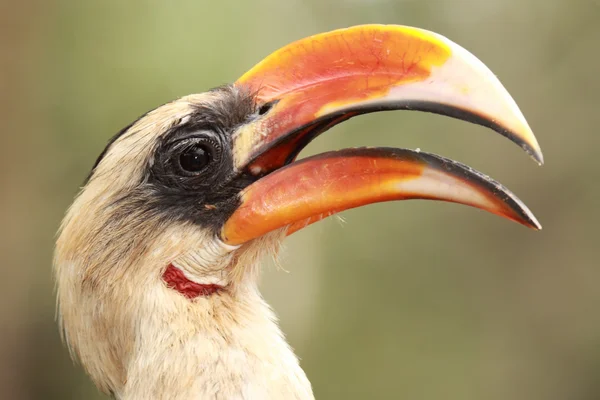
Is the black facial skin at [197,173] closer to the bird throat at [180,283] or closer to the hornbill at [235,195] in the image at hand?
the hornbill at [235,195]

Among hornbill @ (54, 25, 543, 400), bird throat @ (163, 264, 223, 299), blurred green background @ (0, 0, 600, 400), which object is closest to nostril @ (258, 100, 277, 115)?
hornbill @ (54, 25, 543, 400)

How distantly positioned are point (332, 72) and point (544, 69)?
5.44m

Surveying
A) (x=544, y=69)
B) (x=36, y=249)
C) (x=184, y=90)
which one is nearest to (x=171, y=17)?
(x=184, y=90)

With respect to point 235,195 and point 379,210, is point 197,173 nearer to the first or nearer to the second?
point 235,195

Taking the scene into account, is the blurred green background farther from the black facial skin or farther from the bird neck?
the bird neck

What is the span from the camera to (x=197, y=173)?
1.62m

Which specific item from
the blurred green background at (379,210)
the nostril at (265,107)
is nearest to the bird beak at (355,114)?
the nostril at (265,107)

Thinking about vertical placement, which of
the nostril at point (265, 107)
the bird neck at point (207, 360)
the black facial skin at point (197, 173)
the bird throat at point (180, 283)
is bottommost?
the bird neck at point (207, 360)

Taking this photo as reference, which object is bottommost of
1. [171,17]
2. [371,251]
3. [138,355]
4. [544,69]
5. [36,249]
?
[36,249]

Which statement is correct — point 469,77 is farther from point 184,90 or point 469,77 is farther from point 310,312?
point 310,312

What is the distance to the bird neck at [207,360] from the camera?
4.70 feet

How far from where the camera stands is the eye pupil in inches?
63.6

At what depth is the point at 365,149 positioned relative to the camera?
1494mm

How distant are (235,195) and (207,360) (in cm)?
43
